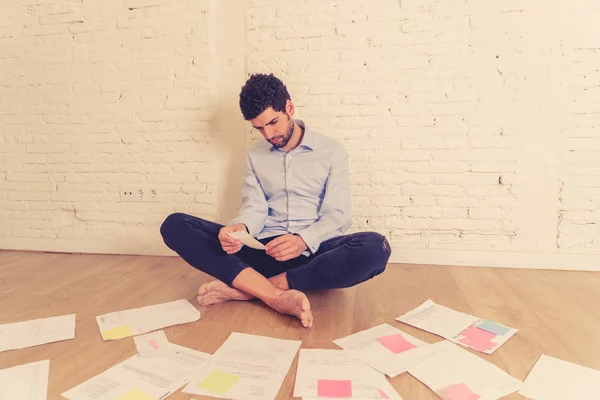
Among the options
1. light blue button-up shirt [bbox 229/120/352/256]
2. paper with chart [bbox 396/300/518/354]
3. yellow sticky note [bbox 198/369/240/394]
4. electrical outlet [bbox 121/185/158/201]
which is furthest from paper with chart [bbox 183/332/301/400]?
electrical outlet [bbox 121/185/158/201]

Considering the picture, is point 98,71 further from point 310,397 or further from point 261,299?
point 310,397

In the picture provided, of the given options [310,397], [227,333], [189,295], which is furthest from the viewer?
[189,295]

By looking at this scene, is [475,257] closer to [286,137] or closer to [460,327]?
[460,327]

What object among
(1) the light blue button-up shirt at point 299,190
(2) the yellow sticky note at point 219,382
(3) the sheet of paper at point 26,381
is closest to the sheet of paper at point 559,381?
(2) the yellow sticky note at point 219,382

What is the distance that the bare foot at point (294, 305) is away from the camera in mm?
1547

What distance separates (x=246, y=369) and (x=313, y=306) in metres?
0.57

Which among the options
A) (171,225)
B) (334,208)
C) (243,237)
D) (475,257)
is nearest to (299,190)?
(334,208)

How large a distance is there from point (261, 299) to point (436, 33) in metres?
1.63

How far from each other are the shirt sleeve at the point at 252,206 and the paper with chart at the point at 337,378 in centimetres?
73

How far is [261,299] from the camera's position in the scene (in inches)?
68.0

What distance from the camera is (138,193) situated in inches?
103

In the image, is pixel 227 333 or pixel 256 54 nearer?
pixel 227 333

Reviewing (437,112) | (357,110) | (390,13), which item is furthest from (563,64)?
(357,110)

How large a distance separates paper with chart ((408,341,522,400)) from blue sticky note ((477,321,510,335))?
0.21m
